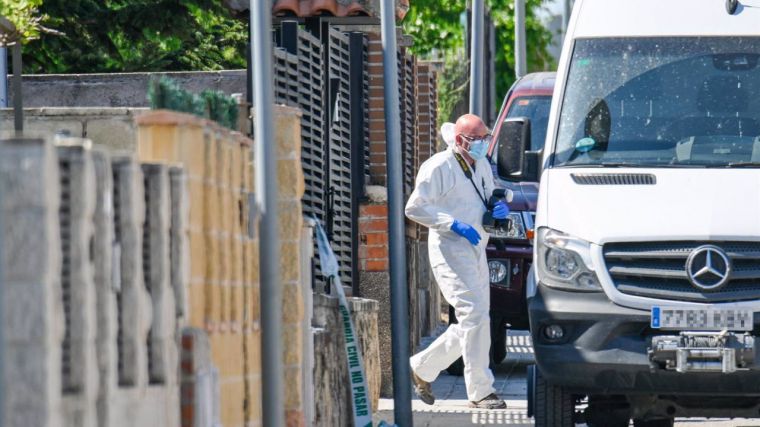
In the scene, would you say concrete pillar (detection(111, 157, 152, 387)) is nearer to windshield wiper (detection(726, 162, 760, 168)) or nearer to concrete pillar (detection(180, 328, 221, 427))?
concrete pillar (detection(180, 328, 221, 427))

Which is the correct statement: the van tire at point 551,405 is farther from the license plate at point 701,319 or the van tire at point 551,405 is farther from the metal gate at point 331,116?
the metal gate at point 331,116

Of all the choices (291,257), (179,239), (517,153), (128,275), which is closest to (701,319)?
(517,153)

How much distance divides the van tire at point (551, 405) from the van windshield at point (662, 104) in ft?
3.87

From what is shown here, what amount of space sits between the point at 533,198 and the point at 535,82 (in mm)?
2340

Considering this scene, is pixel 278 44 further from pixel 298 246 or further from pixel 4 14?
pixel 298 246

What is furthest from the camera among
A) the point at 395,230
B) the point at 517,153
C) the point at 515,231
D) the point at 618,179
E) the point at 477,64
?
the point at 477,64

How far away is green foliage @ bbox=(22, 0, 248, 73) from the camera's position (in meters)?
16.9

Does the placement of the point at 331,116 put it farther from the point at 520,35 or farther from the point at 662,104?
the point at 520,35

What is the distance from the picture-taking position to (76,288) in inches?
192

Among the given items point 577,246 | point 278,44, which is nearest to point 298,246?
point 577,246

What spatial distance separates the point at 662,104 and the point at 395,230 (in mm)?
1636

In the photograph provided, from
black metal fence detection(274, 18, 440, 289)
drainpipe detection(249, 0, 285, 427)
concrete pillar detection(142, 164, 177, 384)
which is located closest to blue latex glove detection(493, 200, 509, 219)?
black metal fence detection(274, 18, 440, 289)

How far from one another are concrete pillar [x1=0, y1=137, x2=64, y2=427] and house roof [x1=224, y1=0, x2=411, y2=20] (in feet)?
25.5

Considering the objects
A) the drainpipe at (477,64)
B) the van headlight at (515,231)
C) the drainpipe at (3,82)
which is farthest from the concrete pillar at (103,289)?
the drainpipe at (477,64)
